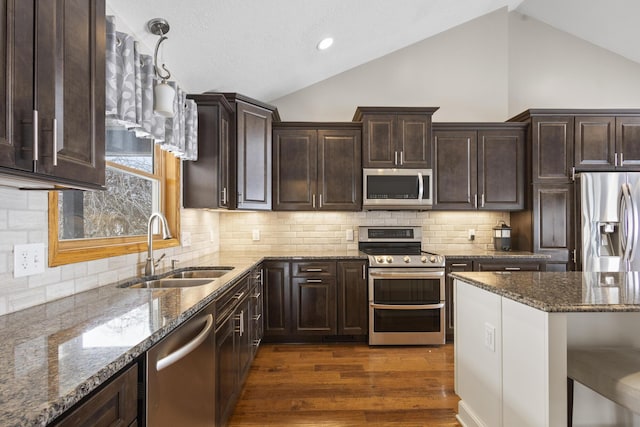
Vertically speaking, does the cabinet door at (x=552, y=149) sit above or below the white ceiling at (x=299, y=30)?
below

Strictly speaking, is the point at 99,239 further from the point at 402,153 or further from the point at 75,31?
the point at 402,153

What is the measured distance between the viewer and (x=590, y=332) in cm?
164

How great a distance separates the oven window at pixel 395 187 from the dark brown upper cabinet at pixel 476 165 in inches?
12.1

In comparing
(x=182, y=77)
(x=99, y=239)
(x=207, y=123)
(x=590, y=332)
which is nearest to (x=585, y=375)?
(x=590, y=332)

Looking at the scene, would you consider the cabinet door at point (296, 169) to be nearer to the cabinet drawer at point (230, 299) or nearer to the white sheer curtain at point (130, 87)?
the cabinet drawer at point (230, 299)

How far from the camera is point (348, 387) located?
2.43 metres

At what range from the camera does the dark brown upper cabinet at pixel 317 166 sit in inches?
140

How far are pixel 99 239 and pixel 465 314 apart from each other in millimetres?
2131

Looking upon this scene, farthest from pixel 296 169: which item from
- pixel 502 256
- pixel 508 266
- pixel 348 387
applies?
pixel 508 266

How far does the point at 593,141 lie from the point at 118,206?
430cm

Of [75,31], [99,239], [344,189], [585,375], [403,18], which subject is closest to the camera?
[75,31]

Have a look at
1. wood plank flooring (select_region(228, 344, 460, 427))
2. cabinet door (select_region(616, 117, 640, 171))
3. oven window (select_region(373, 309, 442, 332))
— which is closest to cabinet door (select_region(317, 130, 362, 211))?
oven window (select_region(373, 309, 442, 332))

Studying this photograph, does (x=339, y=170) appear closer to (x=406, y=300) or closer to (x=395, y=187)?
(x=395, y=187)

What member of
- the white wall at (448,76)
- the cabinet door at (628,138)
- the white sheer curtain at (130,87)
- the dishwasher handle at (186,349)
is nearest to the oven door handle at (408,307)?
the dishwasher handle at (186,349)
